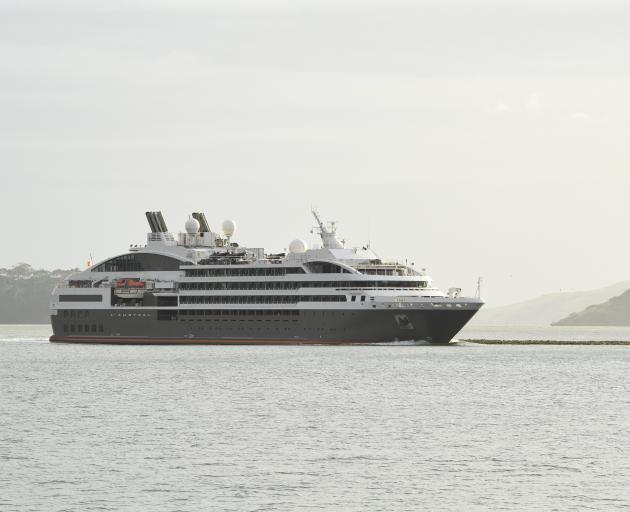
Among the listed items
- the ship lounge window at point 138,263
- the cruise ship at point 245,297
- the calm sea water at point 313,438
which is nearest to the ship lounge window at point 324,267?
the cruise ship at point 245,297

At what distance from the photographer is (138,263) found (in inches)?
5979

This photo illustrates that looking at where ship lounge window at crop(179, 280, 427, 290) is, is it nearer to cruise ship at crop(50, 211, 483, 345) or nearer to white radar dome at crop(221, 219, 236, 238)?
cruise ship at crop(50, 211, 483, 345)

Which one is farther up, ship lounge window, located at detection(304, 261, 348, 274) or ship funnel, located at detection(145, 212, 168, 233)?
ship funnel, located at detection(145, 212, 168, 233)

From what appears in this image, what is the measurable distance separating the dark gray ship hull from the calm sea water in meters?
16.3

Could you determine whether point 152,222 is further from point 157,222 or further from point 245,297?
point 245,297

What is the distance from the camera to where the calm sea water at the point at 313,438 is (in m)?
46.2

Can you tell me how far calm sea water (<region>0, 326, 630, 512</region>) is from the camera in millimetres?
46188

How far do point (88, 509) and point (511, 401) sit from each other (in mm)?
42987

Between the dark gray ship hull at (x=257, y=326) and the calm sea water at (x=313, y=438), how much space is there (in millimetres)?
16320

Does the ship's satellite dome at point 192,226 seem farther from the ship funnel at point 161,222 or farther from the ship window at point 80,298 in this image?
the ship window at point 80,298

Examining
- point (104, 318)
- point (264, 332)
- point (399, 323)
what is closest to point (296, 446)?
point (399, 323)

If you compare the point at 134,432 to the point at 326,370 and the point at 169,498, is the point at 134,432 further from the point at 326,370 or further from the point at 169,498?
the point at 326,370

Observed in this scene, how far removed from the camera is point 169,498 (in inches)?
1797

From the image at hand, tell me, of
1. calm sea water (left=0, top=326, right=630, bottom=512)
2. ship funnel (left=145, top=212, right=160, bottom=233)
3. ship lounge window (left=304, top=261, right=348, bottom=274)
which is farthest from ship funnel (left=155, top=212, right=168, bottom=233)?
calm sea water (left=0, top=326, right=630, bottom=512)
